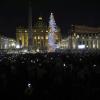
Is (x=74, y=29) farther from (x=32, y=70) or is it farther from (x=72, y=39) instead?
(x=32, y=70)

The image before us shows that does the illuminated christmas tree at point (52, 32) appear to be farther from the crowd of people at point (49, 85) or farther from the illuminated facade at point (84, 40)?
the crowd of people at point (49, 85)

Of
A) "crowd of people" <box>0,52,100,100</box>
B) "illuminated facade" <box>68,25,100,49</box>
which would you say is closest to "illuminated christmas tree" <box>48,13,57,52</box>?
"illuminated facade" <box>68,25,100,49</box>

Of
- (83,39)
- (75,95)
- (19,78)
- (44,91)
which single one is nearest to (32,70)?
(19,78)

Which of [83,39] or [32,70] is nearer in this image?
[32,70]

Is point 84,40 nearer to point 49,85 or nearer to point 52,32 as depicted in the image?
point 52,32

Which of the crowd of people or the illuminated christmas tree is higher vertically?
the illuminated christmas tree

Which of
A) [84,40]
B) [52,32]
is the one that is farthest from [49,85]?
[84,40]

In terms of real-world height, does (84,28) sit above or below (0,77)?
above

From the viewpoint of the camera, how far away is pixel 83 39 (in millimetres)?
163000

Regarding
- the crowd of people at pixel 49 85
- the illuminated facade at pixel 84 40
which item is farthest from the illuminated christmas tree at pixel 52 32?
the crowd of people at pixel 49 85

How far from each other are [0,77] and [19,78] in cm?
271

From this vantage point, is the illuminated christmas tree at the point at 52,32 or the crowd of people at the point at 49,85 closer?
the crowd of people at the point at 49,85

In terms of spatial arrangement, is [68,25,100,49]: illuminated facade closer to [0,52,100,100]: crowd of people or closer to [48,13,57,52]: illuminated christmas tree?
[48,13,57,52]: illuminated christmas tree

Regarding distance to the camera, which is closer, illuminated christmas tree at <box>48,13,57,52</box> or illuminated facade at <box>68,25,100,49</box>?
illuminated christmas tree at <box>48,13,57,52</box>
